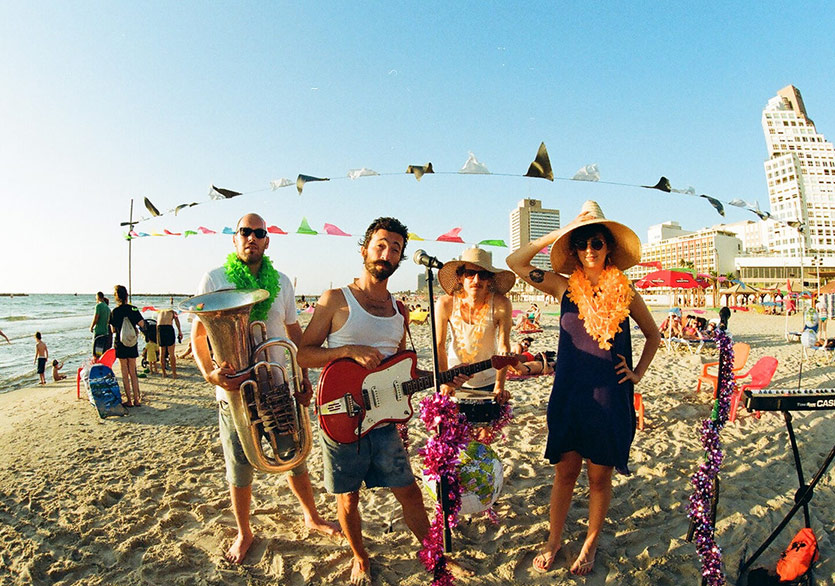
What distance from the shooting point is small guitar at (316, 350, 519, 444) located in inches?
95.4

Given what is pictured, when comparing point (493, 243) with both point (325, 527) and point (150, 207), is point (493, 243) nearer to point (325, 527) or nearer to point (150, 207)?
point (150, 207)

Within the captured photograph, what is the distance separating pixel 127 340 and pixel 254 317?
5.92 meters

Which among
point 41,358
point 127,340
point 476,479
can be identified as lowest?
point 41,358

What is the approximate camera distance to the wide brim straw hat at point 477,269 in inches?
132

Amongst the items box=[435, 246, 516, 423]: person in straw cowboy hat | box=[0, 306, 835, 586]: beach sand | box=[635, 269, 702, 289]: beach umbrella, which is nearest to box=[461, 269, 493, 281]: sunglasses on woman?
box=[435, 246, 516, 423]: person in straw cowboy hat

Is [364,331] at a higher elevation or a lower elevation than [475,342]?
higher

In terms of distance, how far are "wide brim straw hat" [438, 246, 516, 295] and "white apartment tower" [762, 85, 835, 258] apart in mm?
55700

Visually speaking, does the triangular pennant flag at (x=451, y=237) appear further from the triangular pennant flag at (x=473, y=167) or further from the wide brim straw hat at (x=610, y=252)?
the wide brim straw hat at (x=610, y=252)

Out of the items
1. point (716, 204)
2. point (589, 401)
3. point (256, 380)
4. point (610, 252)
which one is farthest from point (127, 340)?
point (716, 204)

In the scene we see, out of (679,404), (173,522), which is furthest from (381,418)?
(679,404)

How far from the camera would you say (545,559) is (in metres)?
2.77

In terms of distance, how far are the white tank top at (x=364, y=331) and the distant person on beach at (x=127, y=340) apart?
248 inches

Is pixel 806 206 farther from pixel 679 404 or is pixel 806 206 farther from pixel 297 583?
pixel 297 583

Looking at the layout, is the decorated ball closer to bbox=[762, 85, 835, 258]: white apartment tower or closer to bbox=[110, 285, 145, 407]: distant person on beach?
bbox=[110, 285, 145, 407]: distant person on beach
